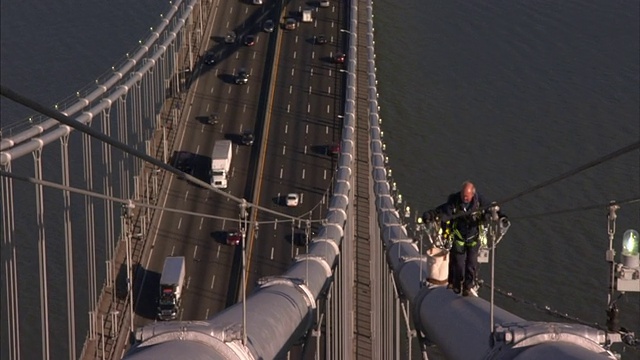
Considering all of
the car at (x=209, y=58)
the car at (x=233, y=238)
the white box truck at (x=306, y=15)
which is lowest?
the car at (x=233, y=238)

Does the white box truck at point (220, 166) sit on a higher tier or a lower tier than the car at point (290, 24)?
lower

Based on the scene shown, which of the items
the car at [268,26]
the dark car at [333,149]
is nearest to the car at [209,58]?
the car at [268,26]

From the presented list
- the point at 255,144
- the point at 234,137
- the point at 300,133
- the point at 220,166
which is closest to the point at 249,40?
the point at 300,133

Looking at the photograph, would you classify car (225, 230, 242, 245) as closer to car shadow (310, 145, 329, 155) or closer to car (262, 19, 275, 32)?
car shadow (310, 145, 329, 155)

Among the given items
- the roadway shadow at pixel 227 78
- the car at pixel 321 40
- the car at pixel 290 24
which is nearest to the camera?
the roadway shadow at pixel 227 78

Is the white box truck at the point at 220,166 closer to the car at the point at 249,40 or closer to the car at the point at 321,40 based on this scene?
the car at the point at 249,40

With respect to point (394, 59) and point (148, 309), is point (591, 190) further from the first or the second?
point (394, 59)

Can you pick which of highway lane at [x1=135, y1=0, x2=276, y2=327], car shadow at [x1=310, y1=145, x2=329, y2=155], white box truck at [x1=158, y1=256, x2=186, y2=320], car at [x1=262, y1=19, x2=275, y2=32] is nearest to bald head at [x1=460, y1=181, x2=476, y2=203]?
highway lane at [x1=135, y1=0, x2=276, y2=327]

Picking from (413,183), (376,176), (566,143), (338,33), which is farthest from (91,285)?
(338,33)
